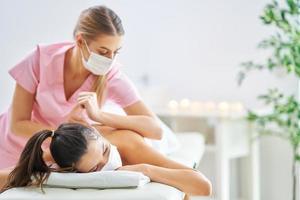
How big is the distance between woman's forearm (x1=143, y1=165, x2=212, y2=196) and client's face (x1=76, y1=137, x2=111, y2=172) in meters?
0.13

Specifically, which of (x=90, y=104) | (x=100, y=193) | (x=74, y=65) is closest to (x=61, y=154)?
(x=100, y=193)

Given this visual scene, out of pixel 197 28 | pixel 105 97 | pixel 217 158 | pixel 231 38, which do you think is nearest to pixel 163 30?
pixel 197 28

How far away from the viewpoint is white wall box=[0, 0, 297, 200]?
3027 mm

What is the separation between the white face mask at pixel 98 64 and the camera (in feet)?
6.06

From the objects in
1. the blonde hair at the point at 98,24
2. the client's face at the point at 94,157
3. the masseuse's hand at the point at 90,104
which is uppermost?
the blonde hair at the point at 98,24

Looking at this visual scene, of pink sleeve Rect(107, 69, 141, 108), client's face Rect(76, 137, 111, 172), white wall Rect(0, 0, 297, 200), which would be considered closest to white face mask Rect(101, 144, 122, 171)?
client's face Rect(76, 137, 111, 172)

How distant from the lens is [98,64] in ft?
6.12

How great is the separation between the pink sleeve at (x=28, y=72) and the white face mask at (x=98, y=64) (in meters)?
0.18

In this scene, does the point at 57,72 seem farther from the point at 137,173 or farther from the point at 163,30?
the point at 163,30

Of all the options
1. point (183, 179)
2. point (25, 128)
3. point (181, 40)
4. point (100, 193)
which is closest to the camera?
point (100, 193)

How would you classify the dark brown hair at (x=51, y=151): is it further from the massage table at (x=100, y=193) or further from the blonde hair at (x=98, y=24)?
the blonde hair at (x=98, y=24)

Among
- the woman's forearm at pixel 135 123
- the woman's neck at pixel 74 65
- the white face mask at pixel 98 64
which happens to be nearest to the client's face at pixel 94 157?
the woman's forearm at pixel 135 123

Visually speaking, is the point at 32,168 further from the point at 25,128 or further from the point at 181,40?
the point at 181,40

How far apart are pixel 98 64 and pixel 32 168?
0.48m
